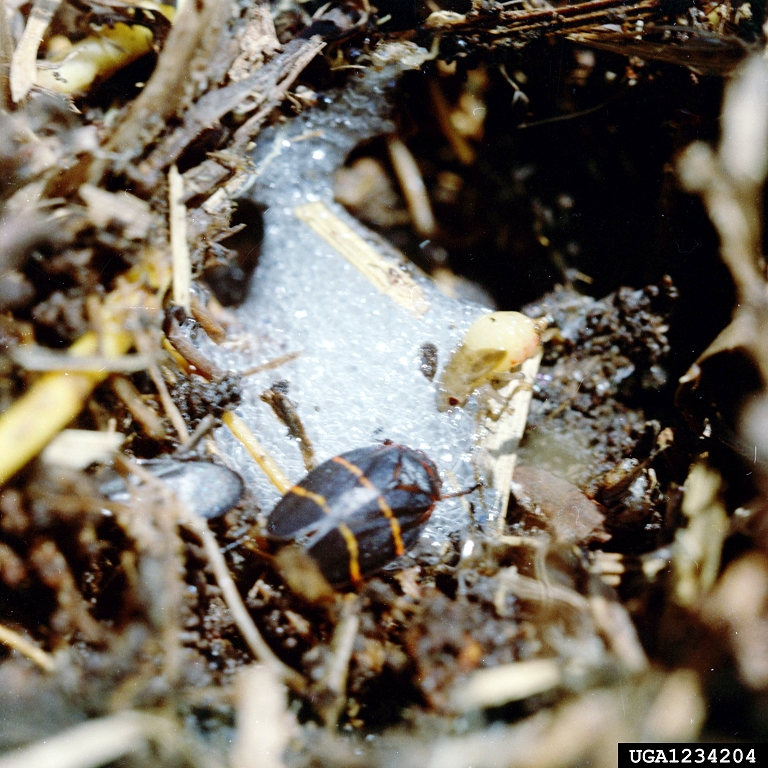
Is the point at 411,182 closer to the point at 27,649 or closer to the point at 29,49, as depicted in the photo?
the point at 29,49

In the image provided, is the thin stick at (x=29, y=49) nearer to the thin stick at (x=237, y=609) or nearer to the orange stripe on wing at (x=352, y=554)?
the thin stick at (x=237, y=609)

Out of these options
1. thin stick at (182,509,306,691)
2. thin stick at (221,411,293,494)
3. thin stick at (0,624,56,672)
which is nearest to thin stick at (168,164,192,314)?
thin stick at (221,411,293,494)

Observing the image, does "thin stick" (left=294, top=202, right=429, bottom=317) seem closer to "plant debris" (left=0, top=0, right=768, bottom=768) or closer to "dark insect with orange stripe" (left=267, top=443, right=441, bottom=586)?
"plant debris" (left=0, top=0, right=768, bottom=768)

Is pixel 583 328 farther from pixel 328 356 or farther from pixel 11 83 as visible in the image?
pixel 11 83

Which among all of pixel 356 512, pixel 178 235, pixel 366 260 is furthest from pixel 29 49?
pixel 356 512

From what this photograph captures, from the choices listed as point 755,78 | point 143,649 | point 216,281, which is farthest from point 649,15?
point 143,649

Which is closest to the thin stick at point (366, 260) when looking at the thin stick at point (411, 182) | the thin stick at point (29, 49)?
the thin stick at point (411, 182)

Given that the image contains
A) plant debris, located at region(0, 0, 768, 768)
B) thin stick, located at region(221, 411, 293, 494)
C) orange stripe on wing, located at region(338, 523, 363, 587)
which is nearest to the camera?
plant debris, located at region(0, 0, 768, 768)
